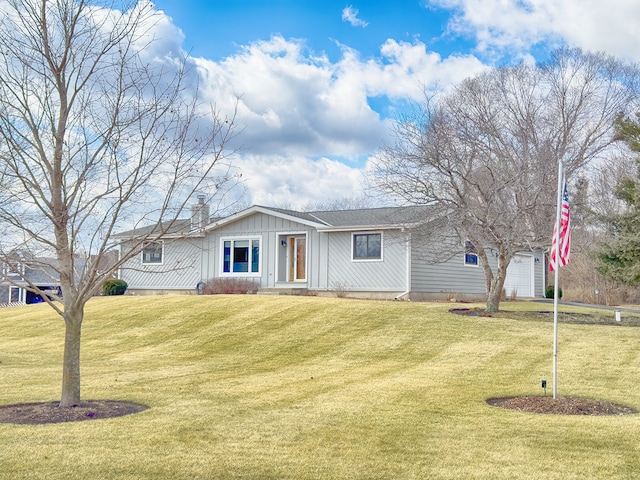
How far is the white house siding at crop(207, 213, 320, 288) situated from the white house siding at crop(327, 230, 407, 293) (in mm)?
772

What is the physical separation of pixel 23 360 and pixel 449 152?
12.8 metres

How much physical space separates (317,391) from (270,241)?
1716 centimetres

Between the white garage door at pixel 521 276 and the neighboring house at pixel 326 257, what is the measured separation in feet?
4.84

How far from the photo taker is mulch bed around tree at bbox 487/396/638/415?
9.22m

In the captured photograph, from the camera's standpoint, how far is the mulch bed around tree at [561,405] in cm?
922

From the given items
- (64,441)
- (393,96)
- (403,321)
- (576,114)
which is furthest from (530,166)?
(64,441)

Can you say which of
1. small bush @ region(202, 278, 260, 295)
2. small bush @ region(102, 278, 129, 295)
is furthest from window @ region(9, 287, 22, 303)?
small bush @ region(202, 278, 260, 295)

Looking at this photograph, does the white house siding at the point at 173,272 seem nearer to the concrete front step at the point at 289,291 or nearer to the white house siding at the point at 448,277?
the concrete front step at the point at 289,291

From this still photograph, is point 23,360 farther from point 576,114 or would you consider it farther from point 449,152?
point 576,114

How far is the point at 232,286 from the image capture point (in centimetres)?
2700

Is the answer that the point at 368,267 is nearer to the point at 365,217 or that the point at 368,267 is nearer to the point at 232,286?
the point at 365,217

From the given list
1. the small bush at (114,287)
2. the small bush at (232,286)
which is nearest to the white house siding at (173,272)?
the small bush at (114,287)

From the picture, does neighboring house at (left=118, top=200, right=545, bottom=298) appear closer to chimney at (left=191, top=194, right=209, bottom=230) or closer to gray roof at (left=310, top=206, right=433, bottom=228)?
gray roof at (left=310, top=206, right=433, bottom=228)

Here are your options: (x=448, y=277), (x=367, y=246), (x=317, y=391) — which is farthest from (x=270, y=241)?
(x=317, y=391)
